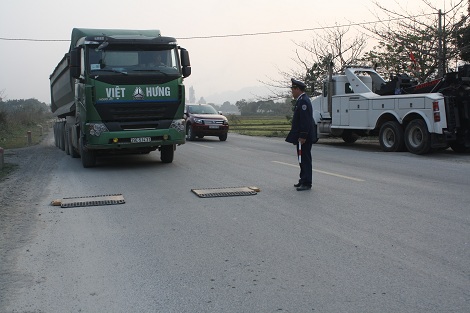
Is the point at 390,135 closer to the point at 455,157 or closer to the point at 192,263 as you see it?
the point at 455,157

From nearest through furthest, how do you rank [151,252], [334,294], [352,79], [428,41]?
[334,294] < [151,252] < [352,79] < [428,41]

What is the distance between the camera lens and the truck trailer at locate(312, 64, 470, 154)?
14.1m

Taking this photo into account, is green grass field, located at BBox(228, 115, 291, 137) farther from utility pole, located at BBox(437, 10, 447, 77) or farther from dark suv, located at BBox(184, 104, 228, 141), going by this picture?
utility pole, located at BBox(437, 10, 447, 77)

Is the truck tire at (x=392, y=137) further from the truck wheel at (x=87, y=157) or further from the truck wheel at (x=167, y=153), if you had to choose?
the truck wheel at (x=87, y=157)

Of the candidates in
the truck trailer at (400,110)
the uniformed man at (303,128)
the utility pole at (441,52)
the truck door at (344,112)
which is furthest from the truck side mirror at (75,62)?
the utility pole at (441,52)

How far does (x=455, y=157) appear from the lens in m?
14.2

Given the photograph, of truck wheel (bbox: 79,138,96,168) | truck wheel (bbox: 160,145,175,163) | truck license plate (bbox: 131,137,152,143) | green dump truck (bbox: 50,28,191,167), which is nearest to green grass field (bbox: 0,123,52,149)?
truck wheel (bbox: 79,138,96,168)

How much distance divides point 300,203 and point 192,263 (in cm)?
299

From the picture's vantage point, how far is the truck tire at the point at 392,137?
15.3 metres

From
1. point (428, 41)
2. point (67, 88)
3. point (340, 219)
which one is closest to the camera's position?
point (340, 219)

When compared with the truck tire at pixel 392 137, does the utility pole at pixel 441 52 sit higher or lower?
higher

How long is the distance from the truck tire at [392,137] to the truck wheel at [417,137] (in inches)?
10.4

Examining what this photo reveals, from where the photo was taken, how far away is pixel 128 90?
11477 mm

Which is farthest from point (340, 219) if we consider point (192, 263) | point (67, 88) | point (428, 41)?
point (428, 41)
